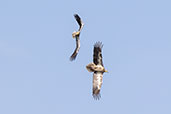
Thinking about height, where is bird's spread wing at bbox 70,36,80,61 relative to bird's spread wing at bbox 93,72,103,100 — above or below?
above

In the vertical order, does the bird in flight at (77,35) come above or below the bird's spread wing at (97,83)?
above

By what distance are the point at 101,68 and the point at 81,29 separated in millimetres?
6122

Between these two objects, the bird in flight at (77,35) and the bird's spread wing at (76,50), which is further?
the bird in flight at (77,35)

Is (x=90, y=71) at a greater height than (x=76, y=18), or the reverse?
(x=76, y=18)

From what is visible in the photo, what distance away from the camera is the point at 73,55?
394ft

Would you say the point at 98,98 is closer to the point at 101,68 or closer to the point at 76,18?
the point at 101,68

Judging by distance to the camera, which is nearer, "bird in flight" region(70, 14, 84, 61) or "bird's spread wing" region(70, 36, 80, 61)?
"bird's spread wing" region(70, 36, 80, 61)

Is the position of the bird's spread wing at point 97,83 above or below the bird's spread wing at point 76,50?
below

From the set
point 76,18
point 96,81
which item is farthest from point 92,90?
point 76,18

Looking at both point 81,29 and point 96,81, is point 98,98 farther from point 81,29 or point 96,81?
point 81,29

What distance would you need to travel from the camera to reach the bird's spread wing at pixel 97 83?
116188mm

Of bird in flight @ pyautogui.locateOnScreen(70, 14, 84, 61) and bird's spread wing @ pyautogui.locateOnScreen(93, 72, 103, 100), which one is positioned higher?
bird in flight @ pyautogui.locateOnScreen(70, 14, 84, 61)

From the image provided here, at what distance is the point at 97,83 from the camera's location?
117062 mm

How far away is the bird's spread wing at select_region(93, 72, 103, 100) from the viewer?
381ft
